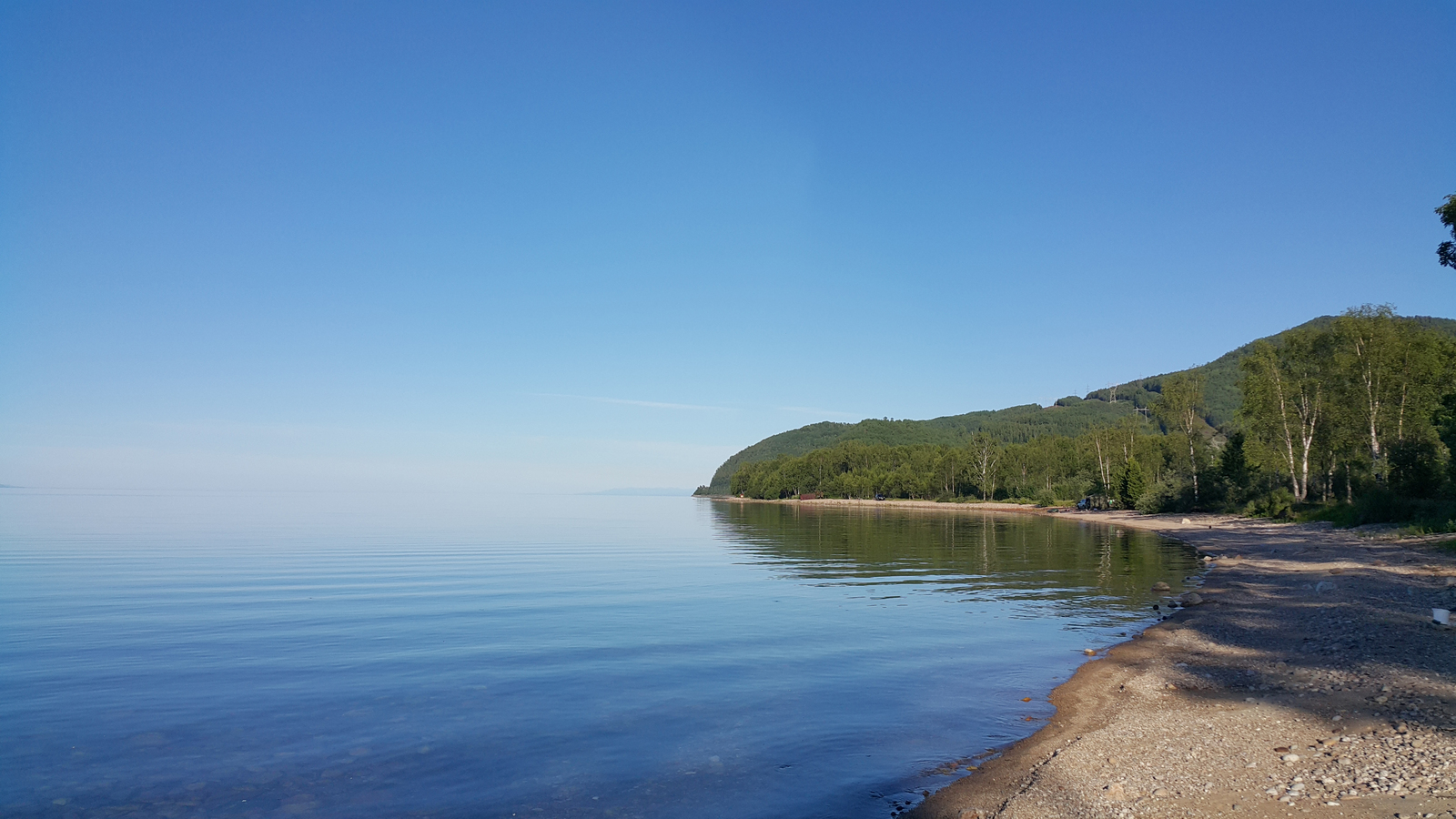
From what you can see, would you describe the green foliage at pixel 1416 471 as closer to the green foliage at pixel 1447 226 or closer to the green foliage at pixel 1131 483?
the green foliage at pixel 1447 226

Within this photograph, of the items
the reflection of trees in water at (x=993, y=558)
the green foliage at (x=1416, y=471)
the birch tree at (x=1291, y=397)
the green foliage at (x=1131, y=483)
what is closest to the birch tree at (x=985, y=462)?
the green foliage at (x=1131, y=483)

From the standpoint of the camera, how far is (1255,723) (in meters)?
11.1

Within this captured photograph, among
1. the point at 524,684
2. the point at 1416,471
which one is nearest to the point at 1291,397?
the point at 1416,471

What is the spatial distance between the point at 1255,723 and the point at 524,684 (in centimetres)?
1278

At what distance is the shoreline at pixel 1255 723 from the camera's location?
331 inches

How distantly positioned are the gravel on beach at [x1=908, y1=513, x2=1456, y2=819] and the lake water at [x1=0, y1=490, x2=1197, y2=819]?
42.8 inches

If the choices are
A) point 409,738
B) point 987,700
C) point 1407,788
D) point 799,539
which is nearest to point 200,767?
point 409,738

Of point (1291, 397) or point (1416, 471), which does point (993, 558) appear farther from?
point (1291, 397)

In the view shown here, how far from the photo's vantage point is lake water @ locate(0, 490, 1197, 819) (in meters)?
10.4

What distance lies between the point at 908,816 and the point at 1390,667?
9883 millimetres

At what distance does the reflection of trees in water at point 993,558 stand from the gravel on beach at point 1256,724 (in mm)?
8386

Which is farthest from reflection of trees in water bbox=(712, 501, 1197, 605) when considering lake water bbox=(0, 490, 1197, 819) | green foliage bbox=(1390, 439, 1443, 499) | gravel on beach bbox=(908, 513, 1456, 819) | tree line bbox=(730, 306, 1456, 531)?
tree line bbox=(730, 306, 1456, 531)

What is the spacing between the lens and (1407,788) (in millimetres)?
7867

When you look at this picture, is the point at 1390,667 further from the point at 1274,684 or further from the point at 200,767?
the point at 200,767
